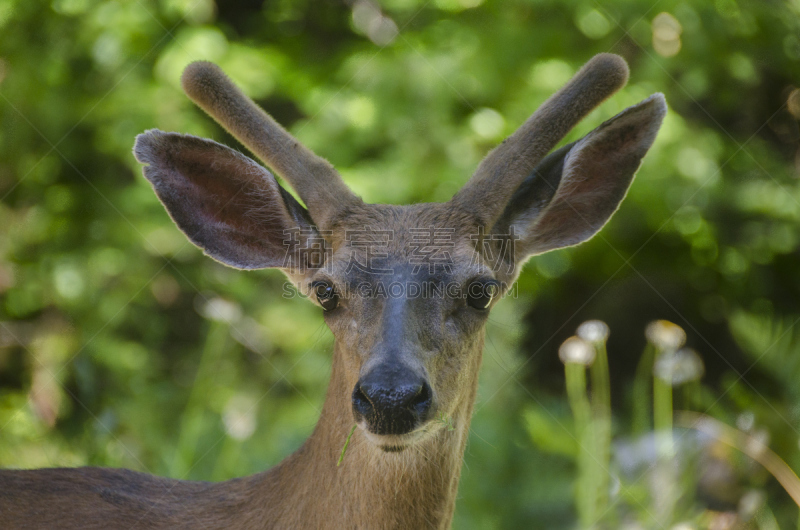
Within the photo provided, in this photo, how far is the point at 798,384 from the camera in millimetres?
4594

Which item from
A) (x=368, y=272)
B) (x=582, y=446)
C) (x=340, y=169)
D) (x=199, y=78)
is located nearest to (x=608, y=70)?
(x=368, y=272)

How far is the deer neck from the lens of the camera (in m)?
2.51

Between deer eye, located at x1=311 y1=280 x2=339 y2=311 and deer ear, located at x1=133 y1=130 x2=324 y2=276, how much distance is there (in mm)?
212

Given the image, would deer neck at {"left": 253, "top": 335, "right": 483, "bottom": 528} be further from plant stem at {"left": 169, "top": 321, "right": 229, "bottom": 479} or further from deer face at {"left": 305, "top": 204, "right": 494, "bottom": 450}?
plant stem at {"left": 169, "top": 321, "right": 229, "bottom": 479}

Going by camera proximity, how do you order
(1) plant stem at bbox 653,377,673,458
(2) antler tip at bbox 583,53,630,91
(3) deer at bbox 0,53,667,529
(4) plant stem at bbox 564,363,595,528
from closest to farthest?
(3) deer at bbox 0,53,667,529
(2) antler tip at bbox 583,53,630,91
(4) plant stem at bbox 564,363,595,528
(1) plant stem at bbox 653,377,673,458

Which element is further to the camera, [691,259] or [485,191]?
[691,259]

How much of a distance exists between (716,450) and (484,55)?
315 centimetres

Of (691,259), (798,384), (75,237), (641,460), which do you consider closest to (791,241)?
(691,259)

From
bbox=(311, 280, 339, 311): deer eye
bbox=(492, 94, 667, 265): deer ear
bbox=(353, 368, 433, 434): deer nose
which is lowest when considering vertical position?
bbox=(311, 280, 339, 311): deer eye

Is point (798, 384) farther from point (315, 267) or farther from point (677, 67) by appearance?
point (315, 267)

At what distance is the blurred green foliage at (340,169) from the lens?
5.59 metres

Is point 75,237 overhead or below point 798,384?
below

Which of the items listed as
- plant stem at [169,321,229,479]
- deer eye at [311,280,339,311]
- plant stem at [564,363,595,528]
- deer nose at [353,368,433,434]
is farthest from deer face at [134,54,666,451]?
plant stem at [169,321,229,479]

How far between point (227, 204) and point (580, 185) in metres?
1.39
